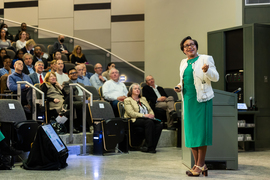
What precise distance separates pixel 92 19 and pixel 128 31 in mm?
1162

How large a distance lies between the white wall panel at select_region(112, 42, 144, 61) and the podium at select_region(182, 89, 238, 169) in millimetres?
5935

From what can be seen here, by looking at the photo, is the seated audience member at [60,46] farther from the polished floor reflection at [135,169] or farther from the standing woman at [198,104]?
the standing woman at [198,104]

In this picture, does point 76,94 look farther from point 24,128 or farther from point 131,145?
point 24,128

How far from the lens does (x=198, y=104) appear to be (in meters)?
3.68

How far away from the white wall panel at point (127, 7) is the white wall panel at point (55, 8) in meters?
1.34

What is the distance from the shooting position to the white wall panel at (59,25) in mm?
10566

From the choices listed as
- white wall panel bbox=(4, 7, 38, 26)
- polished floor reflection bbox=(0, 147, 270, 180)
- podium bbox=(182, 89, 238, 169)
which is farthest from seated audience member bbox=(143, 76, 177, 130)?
white wall panel bbox=(4, 7, 38, 26)

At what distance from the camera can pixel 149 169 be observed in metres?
4.16

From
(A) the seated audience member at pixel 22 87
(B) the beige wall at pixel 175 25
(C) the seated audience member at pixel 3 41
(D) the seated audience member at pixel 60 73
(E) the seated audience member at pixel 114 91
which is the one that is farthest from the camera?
(C) the seated audience member at pixel 3 41

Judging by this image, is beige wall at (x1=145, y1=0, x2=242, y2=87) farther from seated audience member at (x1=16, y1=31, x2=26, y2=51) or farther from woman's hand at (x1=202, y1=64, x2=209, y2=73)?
woman's hand at (x1=202, y1=64, x2=209, y2=73)

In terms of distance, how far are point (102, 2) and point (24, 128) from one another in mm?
6835

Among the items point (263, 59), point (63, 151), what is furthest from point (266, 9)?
point (63, 151)

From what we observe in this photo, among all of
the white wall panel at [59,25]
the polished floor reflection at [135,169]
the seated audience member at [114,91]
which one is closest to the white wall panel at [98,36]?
the white wall panel at [59,25]

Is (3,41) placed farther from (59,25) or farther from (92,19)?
(92,19)
